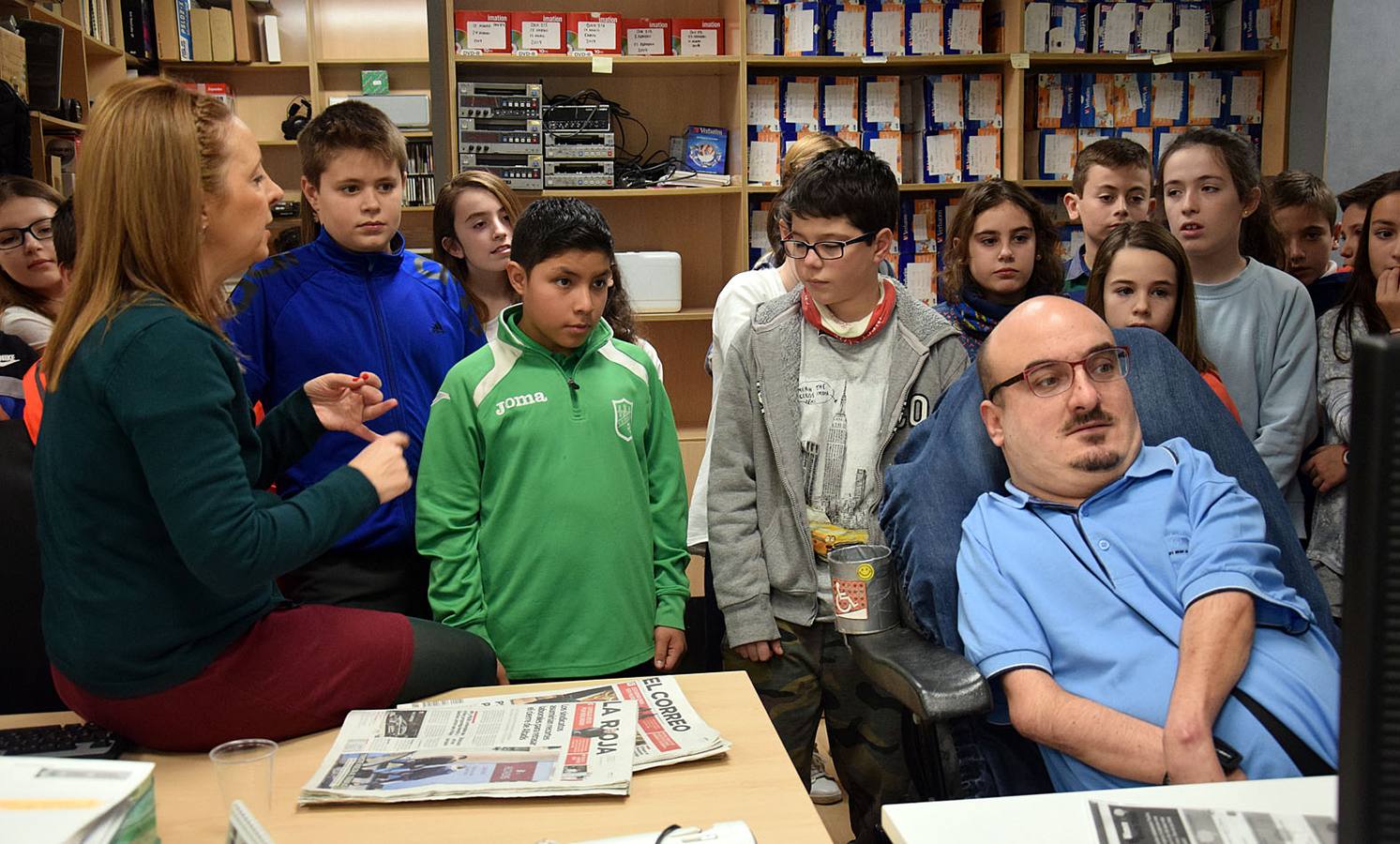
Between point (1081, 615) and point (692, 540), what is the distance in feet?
3.15

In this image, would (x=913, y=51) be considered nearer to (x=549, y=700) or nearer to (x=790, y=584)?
(x=790, y=584)

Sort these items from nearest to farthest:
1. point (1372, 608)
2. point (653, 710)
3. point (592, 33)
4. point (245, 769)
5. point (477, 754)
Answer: point (1372, 608)
point (245, 769)
point (477, 754)
point (653, 710)
point (592, 33)

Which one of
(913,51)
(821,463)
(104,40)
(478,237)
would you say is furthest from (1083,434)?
(104,40)

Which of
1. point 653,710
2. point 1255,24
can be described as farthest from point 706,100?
point 653,710

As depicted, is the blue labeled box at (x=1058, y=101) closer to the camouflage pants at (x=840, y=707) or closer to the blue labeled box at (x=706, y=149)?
the blue labeled box at (x=706, y=149)

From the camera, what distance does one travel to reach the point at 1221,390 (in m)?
2.19

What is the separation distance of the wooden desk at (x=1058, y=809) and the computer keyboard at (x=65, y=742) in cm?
92

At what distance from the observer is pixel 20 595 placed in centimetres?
170

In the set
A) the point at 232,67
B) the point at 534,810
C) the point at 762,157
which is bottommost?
the point at 534,810

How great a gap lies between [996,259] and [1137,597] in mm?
1291

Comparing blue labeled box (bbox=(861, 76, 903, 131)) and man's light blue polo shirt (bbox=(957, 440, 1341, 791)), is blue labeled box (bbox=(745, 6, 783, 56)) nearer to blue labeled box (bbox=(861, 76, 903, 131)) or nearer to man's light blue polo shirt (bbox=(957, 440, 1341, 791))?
blue labeled box (bbox=(861, 76, 903, 131))

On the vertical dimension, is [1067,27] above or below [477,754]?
above

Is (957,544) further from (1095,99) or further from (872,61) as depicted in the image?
(1095,99)

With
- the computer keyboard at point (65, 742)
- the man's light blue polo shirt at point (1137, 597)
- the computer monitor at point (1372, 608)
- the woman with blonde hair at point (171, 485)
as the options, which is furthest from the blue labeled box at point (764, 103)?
the computer monitor at point (1372, 608)
